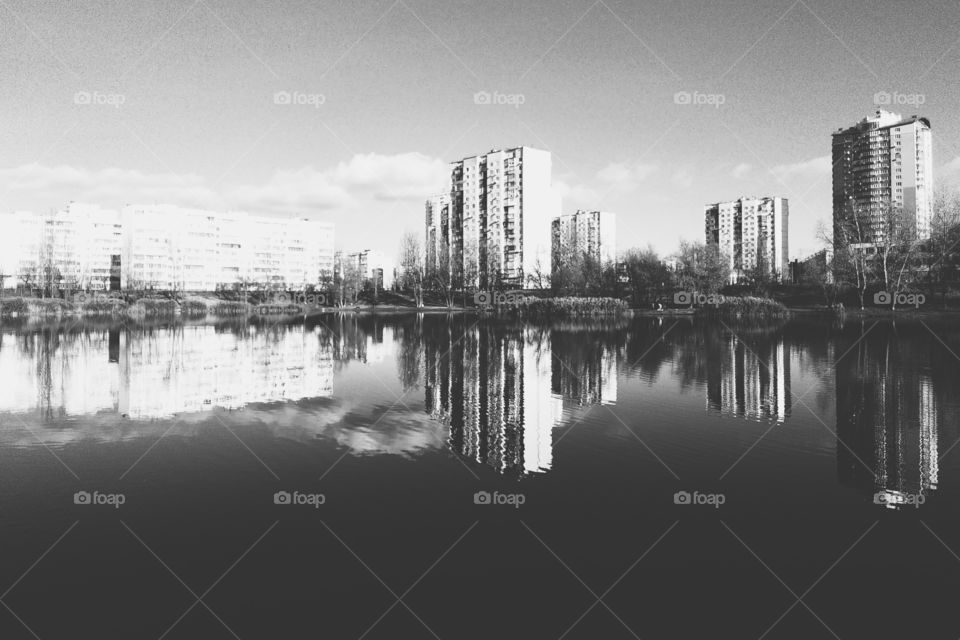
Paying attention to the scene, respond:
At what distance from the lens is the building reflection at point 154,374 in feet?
45.1

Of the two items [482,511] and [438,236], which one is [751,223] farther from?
[482,511]

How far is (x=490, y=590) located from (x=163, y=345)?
1037 inches

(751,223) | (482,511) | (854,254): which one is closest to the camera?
(482,511)

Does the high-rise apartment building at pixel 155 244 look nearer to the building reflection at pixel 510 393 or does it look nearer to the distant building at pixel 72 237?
the distant building at pixel 72 237

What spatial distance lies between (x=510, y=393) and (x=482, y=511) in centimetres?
754

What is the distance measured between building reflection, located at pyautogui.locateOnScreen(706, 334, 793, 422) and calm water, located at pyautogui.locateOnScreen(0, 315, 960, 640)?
0.16m

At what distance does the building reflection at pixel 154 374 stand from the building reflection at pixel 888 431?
11150 millimetres

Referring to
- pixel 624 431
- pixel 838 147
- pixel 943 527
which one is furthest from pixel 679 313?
pixel 838 147

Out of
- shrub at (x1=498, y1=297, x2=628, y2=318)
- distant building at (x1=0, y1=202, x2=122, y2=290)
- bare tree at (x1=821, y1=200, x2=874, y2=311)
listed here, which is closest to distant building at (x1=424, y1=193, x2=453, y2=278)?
shrub at (x1=498, y1=297, x2=628, y2=318)

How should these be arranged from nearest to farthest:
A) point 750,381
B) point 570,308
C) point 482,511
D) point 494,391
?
point 482,511, point 494,391, point 750,381, point 570,308

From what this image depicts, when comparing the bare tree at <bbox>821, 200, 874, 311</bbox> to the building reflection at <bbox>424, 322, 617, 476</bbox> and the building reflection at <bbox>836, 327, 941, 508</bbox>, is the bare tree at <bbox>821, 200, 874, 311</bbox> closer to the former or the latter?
the building reflection at <bbox>424, 322, 617, 476</bbox>

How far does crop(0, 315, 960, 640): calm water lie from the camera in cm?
522

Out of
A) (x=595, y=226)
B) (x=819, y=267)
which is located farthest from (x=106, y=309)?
(x=595, y=226)

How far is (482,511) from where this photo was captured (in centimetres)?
722
